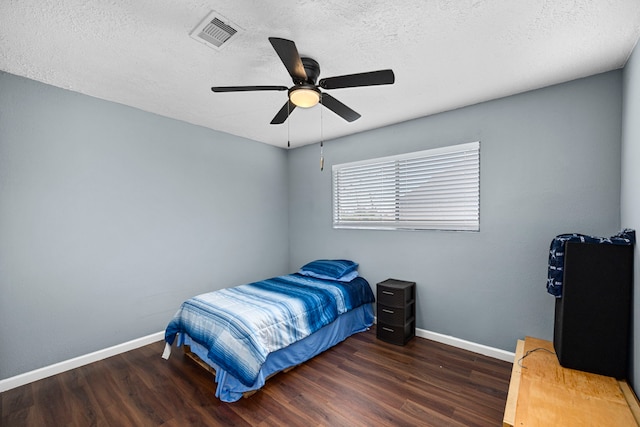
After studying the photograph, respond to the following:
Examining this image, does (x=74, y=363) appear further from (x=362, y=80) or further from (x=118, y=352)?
(x=362, y=80)

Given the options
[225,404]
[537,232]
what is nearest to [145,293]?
[225,404]

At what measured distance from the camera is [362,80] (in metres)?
1.84

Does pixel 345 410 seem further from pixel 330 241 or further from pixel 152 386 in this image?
pixel 330 241

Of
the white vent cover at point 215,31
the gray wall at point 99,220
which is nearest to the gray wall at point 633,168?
the white vent cover at point 215,31

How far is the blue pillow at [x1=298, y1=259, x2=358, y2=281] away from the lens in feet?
11.9

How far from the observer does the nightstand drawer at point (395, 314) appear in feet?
10.0

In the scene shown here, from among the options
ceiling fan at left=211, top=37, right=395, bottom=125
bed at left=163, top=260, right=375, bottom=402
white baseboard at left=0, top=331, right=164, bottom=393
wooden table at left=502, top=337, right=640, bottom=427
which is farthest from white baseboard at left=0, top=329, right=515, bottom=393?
ceiling fan at left=211, top=37, right=395, bottom=125

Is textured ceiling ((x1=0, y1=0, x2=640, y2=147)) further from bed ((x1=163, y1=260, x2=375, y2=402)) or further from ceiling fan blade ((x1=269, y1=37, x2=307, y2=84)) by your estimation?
bed ((x1=163, y1=260, x2=375, y2=402))

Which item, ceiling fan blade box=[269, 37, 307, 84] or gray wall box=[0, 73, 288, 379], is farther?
gray wall box=[0, 73, 288, 379]

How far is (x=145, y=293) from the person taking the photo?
3.11 m

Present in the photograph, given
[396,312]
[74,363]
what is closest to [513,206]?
[396,312]

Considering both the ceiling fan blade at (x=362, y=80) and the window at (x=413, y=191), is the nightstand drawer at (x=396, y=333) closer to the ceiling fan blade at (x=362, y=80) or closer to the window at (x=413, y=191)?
the window at (x=413, y=191)

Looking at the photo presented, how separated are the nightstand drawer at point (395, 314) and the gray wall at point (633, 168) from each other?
168 cm

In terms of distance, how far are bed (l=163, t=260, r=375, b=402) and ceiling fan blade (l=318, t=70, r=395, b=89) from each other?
197 cm
